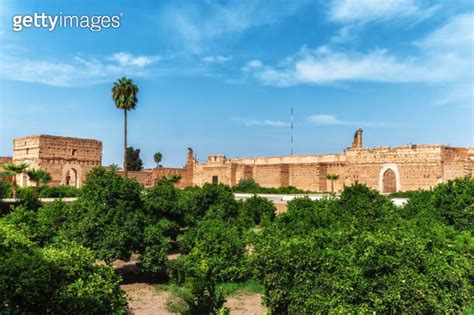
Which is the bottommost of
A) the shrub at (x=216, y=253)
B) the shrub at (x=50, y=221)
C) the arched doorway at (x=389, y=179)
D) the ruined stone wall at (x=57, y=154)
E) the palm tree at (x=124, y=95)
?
the shrub at (x=216, y=253)

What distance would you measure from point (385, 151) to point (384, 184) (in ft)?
7.73

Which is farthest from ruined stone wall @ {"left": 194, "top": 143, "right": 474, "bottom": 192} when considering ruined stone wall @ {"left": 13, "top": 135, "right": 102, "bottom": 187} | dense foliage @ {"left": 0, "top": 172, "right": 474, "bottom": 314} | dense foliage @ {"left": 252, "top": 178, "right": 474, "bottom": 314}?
ruined stone wall @ {"left": 13, "top": 135, "right": 102, "bottom": 187}

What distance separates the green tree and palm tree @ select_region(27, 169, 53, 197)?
27327 mm

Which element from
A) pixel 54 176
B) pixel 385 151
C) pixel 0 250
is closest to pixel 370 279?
pixel 0 250

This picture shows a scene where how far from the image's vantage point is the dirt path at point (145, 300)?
9.79 m

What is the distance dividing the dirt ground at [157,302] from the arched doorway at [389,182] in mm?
19635

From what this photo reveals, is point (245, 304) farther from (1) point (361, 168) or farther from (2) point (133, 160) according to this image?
(2) point (133, 160)

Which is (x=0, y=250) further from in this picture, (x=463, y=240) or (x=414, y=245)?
(x=463, y=240)

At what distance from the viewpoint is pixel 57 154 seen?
32656mm

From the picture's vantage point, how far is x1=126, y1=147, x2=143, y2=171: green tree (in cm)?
5875

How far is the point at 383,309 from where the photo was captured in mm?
6973

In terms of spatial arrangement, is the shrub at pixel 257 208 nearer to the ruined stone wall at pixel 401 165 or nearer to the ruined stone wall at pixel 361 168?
the ruined stone wall at pixel 361 168

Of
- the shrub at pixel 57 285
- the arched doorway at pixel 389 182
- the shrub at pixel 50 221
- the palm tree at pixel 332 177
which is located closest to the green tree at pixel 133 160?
the palm tree at pixel 332 177

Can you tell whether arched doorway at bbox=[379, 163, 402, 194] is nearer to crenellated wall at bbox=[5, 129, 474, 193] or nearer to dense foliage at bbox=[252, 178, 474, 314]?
crenellated wall at bbox=[5, 129, 474, 193]
